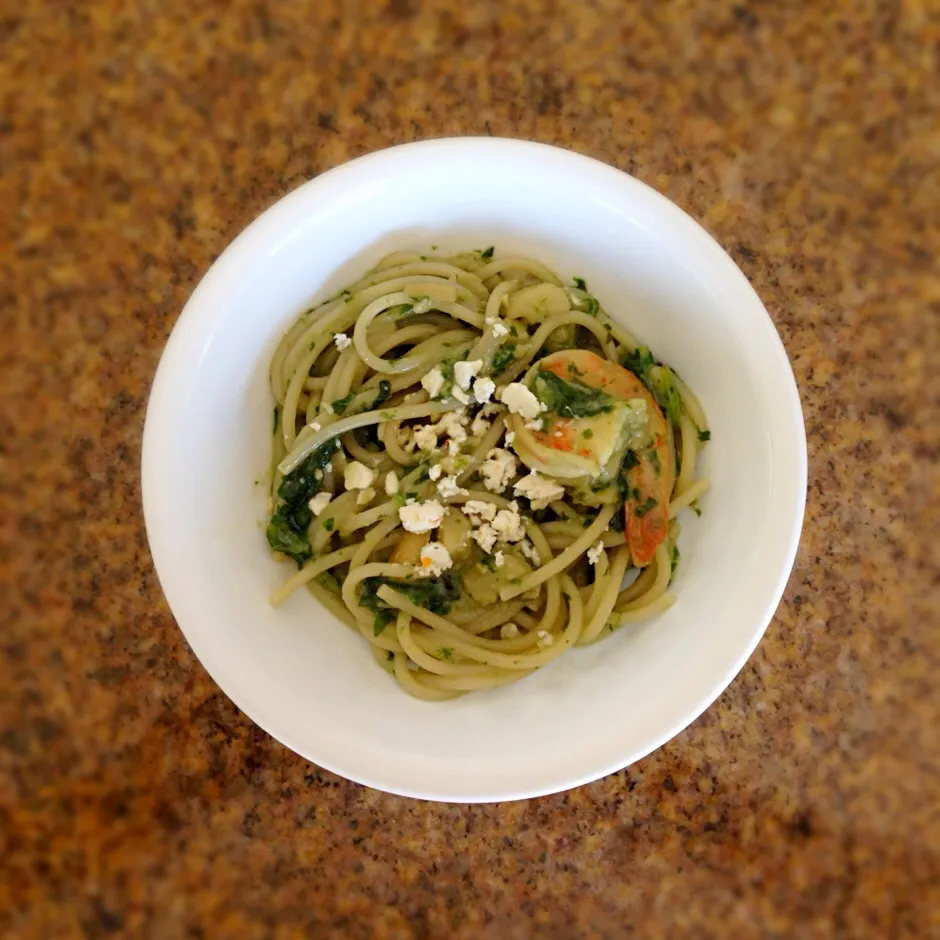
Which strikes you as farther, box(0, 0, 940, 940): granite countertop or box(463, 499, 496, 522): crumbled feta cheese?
box(0, 0, 940, 940): granite countertop

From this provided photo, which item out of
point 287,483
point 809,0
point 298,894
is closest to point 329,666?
point 287,483

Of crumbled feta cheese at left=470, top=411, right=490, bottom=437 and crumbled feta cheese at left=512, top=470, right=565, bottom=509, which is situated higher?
crumbled feta cheese at left=470, top=411, right=490, bottom=437

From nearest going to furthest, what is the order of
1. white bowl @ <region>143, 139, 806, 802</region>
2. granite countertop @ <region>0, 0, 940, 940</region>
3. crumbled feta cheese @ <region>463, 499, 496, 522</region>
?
white bowl @ <region>143, 139, 806, 802</region>
crumbled feta cheese @ <region>463, 499, 496, 522</region>
granite countertop @ <region>0, 0, 940, 940</region>

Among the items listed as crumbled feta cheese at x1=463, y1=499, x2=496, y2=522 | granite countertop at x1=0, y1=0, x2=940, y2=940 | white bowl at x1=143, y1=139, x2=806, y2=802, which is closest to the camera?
white bowl at x1=143, y1=139, x2=806, y2=802

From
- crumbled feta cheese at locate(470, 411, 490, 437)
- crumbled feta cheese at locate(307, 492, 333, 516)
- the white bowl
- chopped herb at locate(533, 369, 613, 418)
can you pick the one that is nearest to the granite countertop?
the white bowl

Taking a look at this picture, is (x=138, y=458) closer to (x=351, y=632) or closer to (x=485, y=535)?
(x=351, y=632)

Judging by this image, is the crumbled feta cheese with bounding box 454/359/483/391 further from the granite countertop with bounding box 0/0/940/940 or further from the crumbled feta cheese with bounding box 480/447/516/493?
the granite countertop with bounding box 0/0/940/940

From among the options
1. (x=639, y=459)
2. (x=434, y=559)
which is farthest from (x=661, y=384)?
(x=434, y=559)
